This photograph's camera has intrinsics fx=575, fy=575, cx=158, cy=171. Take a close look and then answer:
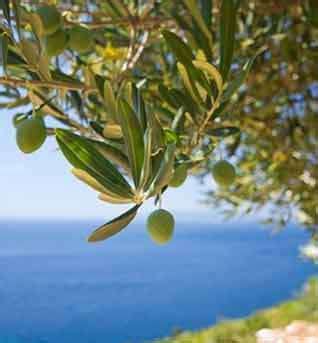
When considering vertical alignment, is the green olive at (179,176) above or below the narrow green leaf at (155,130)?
below

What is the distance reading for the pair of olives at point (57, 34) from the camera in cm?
58

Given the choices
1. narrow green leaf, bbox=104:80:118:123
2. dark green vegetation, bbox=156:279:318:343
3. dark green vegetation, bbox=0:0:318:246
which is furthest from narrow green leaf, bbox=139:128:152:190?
dark green vegetation, bbox=156:279:318:343

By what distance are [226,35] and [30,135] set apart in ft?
0.77

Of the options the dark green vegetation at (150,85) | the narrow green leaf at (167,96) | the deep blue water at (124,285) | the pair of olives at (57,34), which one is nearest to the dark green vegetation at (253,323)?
the deep blue water at (124,285)

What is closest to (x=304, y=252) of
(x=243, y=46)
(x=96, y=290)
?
(x=96, y=290)

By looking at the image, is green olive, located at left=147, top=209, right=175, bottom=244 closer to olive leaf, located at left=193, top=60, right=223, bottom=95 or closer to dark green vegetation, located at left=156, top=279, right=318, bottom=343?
olive leaf, located at left=193, top=60, right=223, bottom=95

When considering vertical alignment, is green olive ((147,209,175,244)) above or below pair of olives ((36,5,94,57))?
below

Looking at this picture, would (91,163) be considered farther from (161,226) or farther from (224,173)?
(224,173)

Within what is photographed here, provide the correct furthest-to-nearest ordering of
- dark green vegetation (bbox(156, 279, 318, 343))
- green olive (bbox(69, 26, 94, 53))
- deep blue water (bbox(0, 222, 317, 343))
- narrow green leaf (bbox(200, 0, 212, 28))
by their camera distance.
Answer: dark green vegetation (bbox(156, 279, 318, 343))
deep blue water (bbox(0, 222, 317, 343))
narrow green leaf (bbox(200, 0, 212, 28))
green olive (bbox(69, 26, 94, 53))

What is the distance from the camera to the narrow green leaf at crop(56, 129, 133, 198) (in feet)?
1.59

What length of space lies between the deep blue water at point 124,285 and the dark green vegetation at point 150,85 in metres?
0.71

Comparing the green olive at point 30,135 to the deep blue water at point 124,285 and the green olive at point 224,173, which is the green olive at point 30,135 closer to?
the green olive at point 224,173

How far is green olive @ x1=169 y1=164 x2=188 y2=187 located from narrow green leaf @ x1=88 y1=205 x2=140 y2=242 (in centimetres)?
13

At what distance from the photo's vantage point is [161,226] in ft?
1.94
